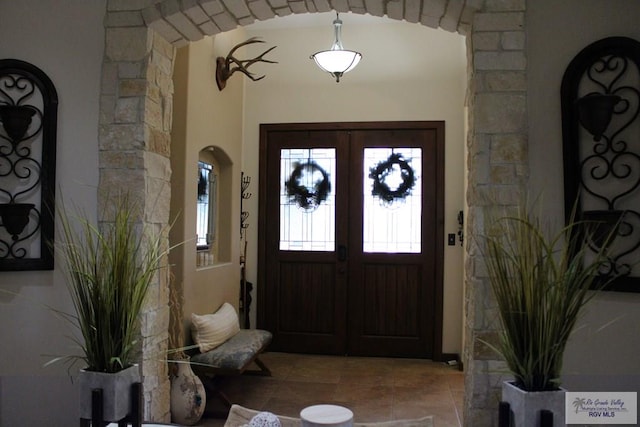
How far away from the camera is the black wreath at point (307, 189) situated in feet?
18.2

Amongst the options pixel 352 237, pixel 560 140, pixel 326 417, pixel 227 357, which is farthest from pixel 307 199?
pixel 326 417

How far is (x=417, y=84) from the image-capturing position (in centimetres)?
541

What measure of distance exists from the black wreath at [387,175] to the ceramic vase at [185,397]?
2.80 meters

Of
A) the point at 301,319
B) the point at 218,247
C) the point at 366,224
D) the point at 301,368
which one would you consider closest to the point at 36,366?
the point at 218,247

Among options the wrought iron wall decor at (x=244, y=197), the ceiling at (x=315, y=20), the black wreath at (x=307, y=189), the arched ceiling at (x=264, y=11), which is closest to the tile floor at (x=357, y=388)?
the wrought iron wall decor at (x=244, y=197)

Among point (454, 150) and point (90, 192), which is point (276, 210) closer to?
point (454, 150)

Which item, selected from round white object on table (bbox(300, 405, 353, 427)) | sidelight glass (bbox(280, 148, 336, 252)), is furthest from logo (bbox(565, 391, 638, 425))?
sidelight glass (bbox(280, 148, 336, 252))

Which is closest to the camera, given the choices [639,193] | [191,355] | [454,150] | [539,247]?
[539,247]

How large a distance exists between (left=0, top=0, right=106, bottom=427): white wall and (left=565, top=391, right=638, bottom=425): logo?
7.83 feet

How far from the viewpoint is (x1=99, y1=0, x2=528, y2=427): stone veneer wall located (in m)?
→ 2.52

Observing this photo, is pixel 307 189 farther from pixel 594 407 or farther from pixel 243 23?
pixel 594 407

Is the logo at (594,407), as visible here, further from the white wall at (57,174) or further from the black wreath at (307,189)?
the black wreath at (307,189)

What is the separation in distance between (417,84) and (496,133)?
304 cm

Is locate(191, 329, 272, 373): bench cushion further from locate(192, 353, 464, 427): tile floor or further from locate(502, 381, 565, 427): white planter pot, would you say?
locate(502, 381, 565, 427): white planter pot
